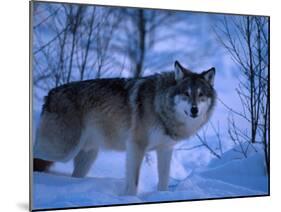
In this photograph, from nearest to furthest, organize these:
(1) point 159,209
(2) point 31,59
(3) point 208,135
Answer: (2) point 31,59, (1) point 159,209, (3) point 208,135

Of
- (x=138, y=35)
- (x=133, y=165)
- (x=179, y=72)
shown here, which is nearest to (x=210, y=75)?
(x=179, y=72)

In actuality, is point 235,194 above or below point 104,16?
below

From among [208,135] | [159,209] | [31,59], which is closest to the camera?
[31,59]

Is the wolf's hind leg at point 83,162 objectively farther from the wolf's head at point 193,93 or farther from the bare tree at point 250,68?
the bare tree at point 250,68

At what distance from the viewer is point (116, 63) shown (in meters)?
5.12

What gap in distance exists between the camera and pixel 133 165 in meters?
5.11

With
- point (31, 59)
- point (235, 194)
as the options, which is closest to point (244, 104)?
point (235, 194)

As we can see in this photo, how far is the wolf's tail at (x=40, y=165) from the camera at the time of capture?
191 inches

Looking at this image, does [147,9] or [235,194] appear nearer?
[147,9]

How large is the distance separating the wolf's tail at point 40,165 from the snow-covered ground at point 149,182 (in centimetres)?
5

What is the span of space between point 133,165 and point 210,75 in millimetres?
1087

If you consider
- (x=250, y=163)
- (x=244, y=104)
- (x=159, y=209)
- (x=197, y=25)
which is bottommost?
(x=159, y=209)

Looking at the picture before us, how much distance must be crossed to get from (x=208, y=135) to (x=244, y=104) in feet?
1.63

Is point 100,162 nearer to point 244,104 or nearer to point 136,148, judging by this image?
point 136,148
